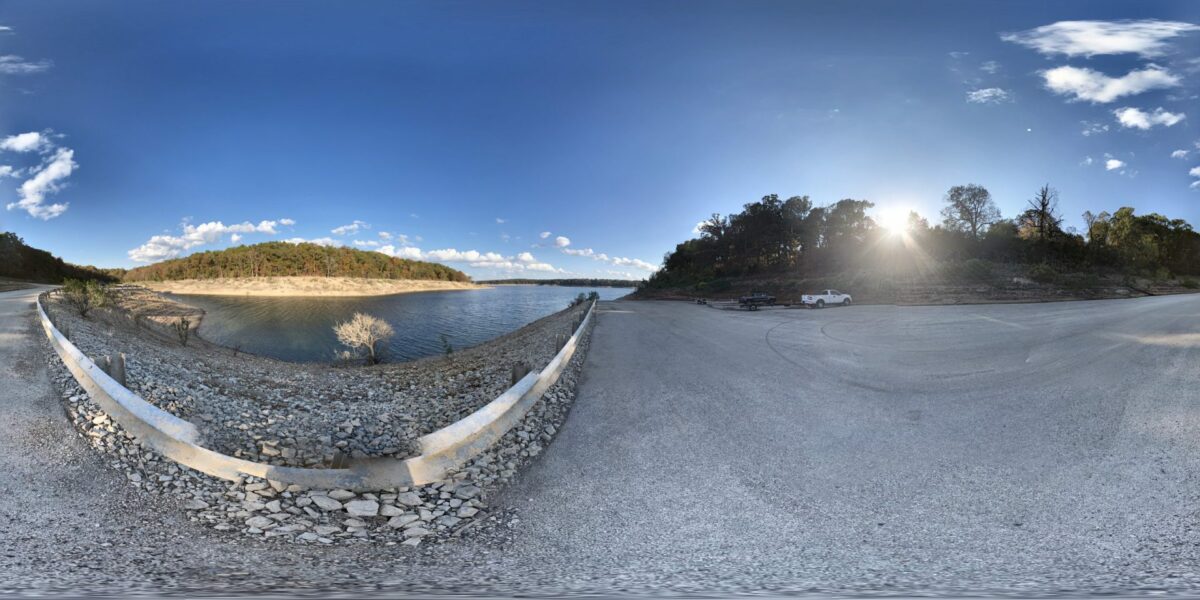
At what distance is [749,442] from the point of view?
4.64 metres

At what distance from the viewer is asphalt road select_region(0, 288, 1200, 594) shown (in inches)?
107

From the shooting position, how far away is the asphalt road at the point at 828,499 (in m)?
2.73

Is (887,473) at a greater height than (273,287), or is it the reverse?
(273,287)

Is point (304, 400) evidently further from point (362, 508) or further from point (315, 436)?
point (362, 508)

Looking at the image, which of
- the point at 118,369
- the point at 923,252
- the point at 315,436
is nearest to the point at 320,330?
the point at 118,369

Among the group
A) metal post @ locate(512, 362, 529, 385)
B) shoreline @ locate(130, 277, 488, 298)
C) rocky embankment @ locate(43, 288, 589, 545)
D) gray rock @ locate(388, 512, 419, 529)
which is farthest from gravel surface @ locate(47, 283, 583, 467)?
shoreline @ locate(130, 277, 488, 298)

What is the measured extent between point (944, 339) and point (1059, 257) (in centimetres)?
2967

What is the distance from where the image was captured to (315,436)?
535 centimetres

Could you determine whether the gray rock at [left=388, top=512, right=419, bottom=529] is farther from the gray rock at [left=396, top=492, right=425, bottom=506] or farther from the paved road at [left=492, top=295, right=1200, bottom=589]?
the paved road at [left=492, top=295, right=1200, bottom=589]

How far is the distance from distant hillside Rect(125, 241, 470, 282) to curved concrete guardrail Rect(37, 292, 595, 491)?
93.6 metres

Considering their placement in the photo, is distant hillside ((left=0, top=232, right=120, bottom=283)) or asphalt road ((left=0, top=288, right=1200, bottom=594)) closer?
asphalt road ((left=0, top=288, right=1200, bottom=594))

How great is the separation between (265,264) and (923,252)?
10803cm

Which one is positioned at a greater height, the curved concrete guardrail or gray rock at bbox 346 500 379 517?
the curved concrete guardrail

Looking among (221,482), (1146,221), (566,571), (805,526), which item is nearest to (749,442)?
(805,526)
